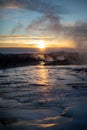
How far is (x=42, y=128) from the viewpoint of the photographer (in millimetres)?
7770

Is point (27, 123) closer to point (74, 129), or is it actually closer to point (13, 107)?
point (74, 129)

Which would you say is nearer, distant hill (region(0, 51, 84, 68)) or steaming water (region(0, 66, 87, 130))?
steaming water (region(0, 66, 87, 130))

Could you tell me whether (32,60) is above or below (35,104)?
above

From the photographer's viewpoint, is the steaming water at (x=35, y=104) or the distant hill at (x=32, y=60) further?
the distant hill at (x=32, y=60)

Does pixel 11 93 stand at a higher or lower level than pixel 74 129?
higher

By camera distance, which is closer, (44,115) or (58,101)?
(44,115)

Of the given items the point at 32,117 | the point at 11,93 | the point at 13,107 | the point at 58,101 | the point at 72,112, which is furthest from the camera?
the point at 11,93

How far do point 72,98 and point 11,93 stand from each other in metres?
2.97

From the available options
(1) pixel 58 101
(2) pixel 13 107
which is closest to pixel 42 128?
(2) pixel 13 107

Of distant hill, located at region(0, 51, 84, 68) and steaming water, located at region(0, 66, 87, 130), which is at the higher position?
distant hill, located at region(0, 51, 84, 68)

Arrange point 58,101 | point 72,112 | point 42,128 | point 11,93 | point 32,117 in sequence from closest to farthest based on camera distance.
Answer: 1. point 42,128
2. point 32,117
3. point 72,112
4. point 58,101
5. point 11,93

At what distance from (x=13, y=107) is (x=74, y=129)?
10.4 ft

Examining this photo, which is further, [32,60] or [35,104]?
[32,60]

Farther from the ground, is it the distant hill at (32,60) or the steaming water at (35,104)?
the distant hill at (32,60)
